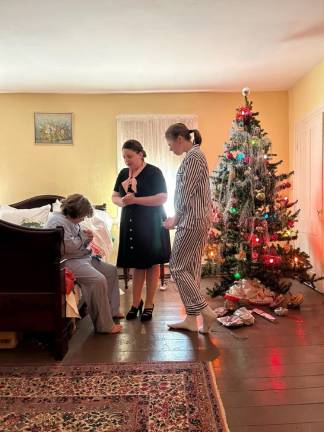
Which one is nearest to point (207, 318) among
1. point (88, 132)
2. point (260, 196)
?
point (260, 196)

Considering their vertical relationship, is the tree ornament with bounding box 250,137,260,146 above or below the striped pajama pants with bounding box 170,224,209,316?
above

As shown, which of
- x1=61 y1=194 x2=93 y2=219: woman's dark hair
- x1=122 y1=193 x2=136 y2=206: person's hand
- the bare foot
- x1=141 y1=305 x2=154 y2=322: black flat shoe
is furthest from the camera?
x1=141 y1=305 x2=154 y2=322: black flat shoe

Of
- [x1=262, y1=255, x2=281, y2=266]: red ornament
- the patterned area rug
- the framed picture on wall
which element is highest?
the framed picture on wall

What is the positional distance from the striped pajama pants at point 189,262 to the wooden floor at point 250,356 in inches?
10.9

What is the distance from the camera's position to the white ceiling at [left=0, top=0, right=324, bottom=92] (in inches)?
115

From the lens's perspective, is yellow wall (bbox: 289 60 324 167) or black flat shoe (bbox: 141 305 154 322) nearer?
black flat shoe (bbox: 141 305 154 322)

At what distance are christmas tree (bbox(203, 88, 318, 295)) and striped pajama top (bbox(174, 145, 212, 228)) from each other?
3.70 ft

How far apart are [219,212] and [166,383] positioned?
210 centimetres

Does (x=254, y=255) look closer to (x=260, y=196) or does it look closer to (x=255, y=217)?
(x=255, y=217)

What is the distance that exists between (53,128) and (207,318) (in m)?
3.55

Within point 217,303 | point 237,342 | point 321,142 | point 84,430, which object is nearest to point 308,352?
point 237,342

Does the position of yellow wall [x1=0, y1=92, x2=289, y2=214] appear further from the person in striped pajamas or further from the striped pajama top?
the striped pajama top

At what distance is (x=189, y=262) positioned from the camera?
106 inches

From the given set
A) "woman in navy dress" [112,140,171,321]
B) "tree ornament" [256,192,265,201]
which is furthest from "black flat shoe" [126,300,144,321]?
"tree ornament" [256,192,265,201]
